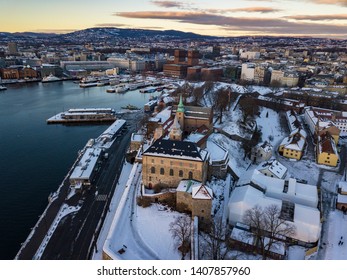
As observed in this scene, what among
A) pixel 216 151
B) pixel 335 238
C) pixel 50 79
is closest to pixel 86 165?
pixel 216 151

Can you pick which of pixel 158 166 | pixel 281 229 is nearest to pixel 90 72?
pixel 158 166

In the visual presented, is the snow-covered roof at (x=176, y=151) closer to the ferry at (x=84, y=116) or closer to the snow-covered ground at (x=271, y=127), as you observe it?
the snow-covered ground at (x=271, y=127)

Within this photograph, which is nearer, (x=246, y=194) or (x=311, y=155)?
(x=246, y=194)

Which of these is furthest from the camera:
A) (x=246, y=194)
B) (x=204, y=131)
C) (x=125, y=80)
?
(x=125, y=80)

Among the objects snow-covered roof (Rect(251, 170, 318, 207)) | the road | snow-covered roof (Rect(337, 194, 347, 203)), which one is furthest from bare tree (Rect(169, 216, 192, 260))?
snow-covered roof (Rect(337, 194, 347, 203))

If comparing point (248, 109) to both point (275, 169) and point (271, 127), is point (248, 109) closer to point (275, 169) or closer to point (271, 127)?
point (271, 127)

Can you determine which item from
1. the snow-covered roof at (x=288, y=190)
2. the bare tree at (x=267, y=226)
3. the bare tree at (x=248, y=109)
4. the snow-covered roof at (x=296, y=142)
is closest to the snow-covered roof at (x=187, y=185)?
the bare tree at (x=267, y=226)

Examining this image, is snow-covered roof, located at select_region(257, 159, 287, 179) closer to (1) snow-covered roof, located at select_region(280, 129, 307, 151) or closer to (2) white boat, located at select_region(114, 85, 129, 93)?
(1) snow-covered roof, located at select_region(280, 129, 307, 151)
